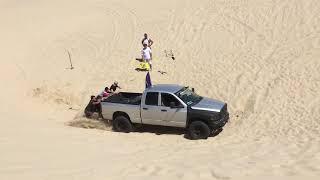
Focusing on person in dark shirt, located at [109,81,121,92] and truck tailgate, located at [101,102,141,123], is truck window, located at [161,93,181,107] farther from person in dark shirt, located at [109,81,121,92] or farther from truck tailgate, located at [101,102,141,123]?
person in dark shirt, located at [109,81,121,92]

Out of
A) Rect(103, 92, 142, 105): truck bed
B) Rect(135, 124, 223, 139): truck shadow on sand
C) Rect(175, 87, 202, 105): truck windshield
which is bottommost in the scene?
Rect(135, 124, 223, 139): truck shadow on sand

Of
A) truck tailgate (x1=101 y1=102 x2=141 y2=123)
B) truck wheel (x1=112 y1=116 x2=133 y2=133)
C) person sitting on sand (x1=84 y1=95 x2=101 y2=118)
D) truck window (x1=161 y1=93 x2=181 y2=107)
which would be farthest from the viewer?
person sitting on sand (x1=84 y1=95 x2=101 y2=118)

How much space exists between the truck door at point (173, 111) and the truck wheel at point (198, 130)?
0.35 metres

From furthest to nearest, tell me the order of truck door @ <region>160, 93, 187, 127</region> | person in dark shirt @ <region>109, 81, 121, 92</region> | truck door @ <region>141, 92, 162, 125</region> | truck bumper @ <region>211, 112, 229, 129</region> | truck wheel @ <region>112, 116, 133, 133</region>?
person in dark shirt @ <region>109, 81, 121, 92</region>, truck wheel @ <region>112, 116, 133, 133</region>, truck door @ <region>141, 92, 162, 125</region>, truck door @ <region>160, 93, 187, 127</region>, truck bumper @ <region>211, 112, 229, 129</region>

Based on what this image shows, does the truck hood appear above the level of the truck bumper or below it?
above

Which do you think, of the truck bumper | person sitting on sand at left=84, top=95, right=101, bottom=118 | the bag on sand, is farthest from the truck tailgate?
the bag on sand

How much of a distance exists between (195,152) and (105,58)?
12.6 meters

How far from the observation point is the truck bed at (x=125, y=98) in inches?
654

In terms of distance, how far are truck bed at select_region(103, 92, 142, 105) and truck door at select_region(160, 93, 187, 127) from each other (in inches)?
40.2

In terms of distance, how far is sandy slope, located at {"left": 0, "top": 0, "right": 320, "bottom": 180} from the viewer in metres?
10.1

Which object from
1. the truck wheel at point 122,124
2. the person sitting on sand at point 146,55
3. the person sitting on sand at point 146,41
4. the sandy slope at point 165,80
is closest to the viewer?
the sandy slope at point 165,80

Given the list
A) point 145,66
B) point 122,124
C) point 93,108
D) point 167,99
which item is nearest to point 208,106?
point 167,99

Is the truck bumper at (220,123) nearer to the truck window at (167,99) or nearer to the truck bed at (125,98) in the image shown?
the truck window at (167,99)

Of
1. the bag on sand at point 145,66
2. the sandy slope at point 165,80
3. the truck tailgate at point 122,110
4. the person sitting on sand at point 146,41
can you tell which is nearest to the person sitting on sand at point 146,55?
the bag on sand at point 145,66
